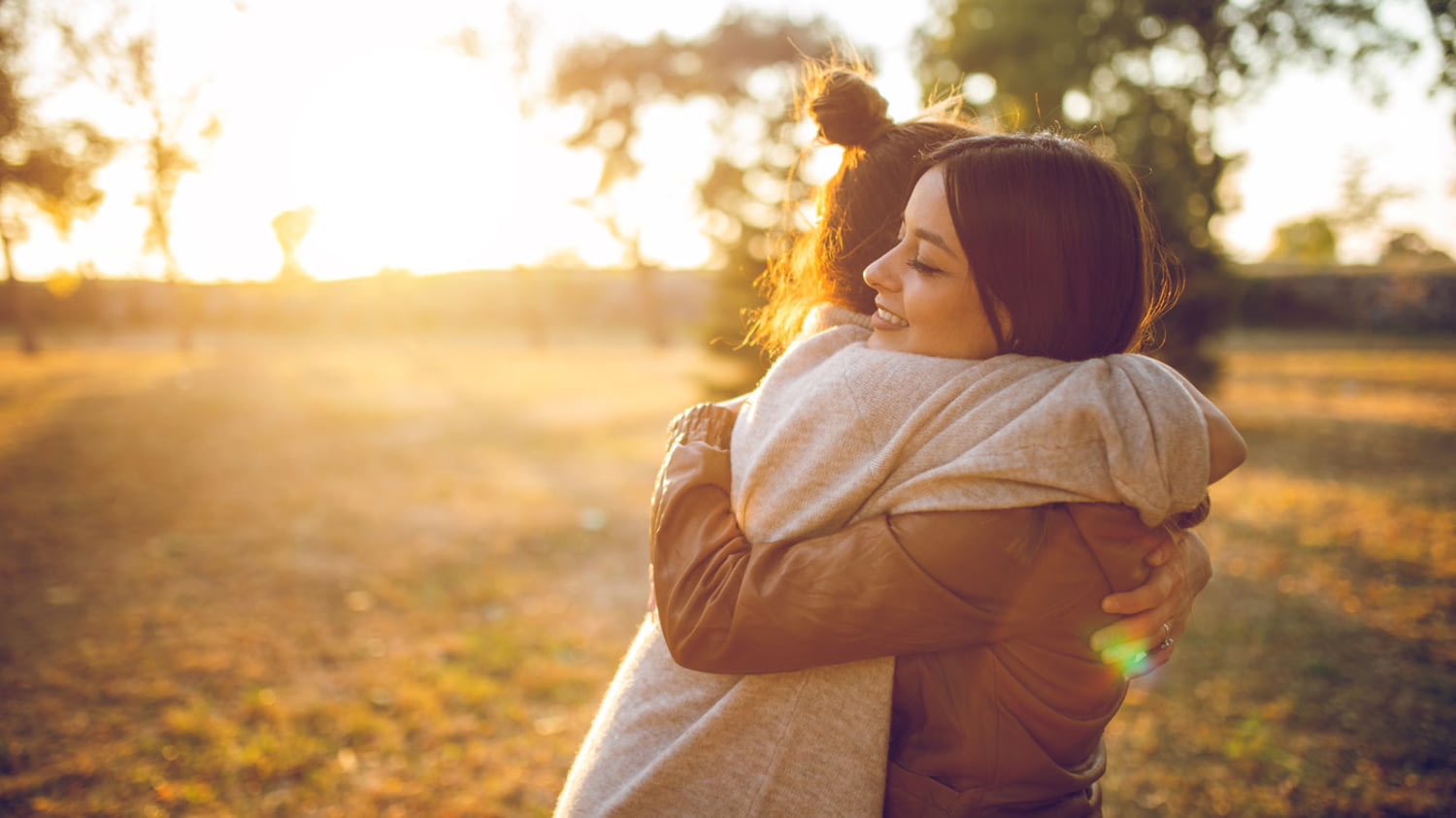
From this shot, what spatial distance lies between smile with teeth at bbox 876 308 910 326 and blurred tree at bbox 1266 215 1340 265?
46177mm

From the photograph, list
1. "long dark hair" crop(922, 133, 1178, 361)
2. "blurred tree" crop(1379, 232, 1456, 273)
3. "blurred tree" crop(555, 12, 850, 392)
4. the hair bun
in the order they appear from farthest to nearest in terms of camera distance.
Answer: "blurred tree" crop(1379, 232, 1456, 273) < "blurred tree" crop(555, 12, 850, 392) < the hair bun < "long dark hair" crop(922, 133, 1178, 361)

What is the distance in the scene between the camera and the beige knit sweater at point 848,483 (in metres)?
1.10

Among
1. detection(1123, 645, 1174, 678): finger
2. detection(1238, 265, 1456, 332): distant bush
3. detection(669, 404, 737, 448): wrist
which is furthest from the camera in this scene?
detection(1238, 265, 1456, 332): distant bush

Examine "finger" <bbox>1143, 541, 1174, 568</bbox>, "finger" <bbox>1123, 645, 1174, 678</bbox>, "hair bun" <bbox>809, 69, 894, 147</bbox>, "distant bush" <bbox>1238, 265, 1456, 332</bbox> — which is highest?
"hair bun" <bbox>809, 69, 894, 147</bbox>

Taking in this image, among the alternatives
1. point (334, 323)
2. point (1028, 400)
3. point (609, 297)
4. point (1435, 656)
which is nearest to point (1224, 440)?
point (1028, 400)

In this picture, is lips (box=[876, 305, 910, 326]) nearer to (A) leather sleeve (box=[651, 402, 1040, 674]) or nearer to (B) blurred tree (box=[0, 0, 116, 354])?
(A) leather sleeve (box=[651, 402, 1040, 674])

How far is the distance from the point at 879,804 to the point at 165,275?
27364mm

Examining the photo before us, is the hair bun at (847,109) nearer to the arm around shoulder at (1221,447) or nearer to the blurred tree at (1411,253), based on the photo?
the arm around shoulder at (1221,447)

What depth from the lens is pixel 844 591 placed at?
3.83 feet

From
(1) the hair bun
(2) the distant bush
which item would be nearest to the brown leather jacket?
(1) the hair bun

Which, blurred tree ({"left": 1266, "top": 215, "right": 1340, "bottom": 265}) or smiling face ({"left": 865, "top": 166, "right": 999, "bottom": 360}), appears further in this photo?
blurred tree ({"left": 1266, "top": 215, "right": 1340, "bottom": 265})

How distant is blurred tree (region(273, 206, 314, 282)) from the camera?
1137 inches

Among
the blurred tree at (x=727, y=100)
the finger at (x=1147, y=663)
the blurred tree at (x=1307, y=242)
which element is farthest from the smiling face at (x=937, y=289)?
the blurred tree at (x=1307, y=242)

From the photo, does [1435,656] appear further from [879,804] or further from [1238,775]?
[879,804]
